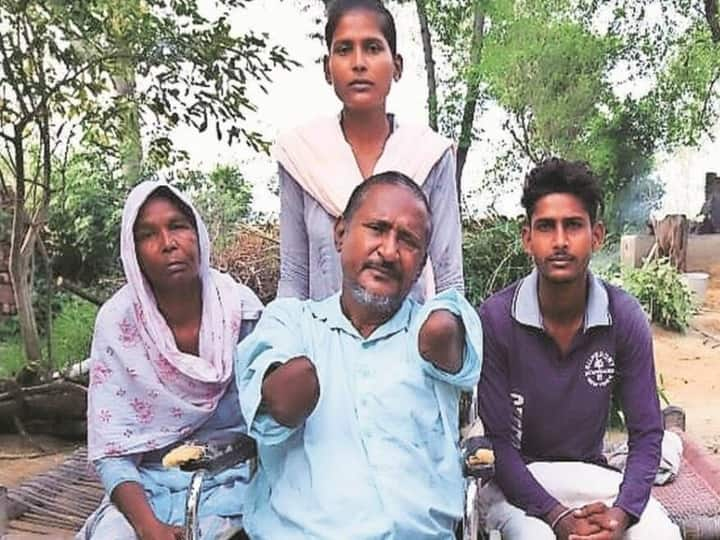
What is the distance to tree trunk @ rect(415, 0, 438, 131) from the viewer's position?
852 centimetres

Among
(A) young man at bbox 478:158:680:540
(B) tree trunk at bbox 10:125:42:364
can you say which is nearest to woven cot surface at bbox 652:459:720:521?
(A) young man at bbox 478:158:680:540

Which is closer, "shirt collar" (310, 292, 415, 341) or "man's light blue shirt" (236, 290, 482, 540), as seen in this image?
"man's light blue shirt" (236, 290, 482, 540)

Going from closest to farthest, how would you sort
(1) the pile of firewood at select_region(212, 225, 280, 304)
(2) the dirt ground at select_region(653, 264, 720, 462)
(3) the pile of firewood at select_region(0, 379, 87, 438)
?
(3) the pile of firewood at select_region(0, 379, 87, 438) → (2) the dirt ground at select_region(653, 264, 720, 462) → (1) the pile of firewood at select_region(212, 225, 280, 304)

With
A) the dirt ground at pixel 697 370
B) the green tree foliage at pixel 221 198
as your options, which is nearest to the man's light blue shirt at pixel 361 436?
the dirt ground at pixel 697 370

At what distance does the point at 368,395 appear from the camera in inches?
67.9

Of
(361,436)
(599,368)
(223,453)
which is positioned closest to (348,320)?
(361,436)

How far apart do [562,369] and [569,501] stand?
26cm

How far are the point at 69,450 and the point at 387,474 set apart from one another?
321cm

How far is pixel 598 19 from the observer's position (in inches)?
361

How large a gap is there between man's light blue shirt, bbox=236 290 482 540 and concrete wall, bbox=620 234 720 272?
25.9 feet

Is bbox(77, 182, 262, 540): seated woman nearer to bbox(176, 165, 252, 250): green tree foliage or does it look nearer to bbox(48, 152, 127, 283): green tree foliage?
bbox(176, 165, 252, 250): green tree foliage

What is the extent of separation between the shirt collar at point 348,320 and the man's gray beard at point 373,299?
1.4 inches

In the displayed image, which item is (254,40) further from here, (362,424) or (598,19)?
(598,19)

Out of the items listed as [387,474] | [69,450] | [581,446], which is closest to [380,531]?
[387,474]
